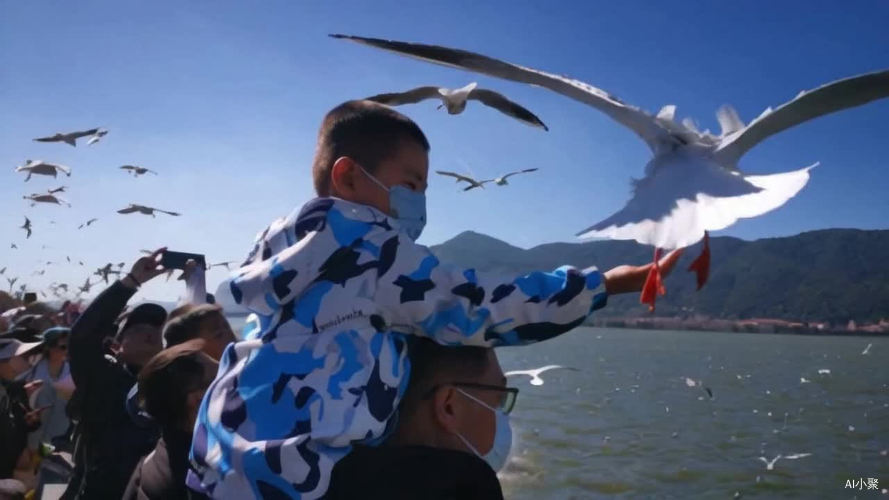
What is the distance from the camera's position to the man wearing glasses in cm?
175

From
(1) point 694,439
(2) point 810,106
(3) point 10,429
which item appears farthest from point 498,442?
(1) point 694,439

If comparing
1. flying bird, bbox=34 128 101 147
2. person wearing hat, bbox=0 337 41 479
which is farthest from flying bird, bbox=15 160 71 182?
person wearing hat, bbox=0 337 41 479

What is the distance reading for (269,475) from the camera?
1.73m

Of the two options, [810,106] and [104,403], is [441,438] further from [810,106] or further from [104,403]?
[104,403]

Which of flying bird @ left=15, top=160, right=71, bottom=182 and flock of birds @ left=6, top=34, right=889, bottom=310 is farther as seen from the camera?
flying bird @ left=15, top=160, right=71, bottom=182

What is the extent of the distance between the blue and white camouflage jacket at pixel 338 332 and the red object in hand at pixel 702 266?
26 cm

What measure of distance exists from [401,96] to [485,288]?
91cm

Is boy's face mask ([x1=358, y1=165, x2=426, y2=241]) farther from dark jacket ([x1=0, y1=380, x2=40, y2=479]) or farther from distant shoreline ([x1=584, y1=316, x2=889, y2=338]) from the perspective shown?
distant shoreline ([x1=584, y1=316, x2=889, y2=338])

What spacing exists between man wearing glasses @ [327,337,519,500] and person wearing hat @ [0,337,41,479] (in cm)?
406

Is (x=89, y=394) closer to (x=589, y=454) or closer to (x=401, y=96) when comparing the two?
(x=401, y=96)

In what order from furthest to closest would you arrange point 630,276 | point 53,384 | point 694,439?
1. point 694,439
2. point 53,384
3. point 630,276

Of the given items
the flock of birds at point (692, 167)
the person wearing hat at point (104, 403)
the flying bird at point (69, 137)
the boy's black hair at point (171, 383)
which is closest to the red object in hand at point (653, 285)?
the flock of birds at point (692, 167)

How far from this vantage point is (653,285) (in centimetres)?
165

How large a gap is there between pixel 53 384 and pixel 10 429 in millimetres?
1835
